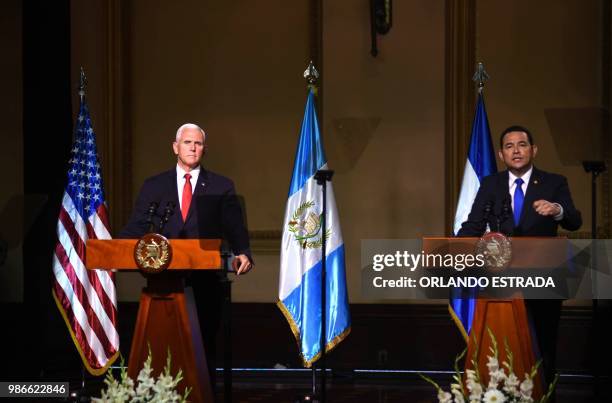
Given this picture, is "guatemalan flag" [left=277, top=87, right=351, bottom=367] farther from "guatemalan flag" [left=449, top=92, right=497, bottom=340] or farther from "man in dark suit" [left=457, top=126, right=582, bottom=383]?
"man in dark suit" [left=457, top=126, right=582, bottom=383]

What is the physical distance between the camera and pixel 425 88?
683cm

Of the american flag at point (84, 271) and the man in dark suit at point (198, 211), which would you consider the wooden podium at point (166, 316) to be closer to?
the man in dark suit at point (198, 211)

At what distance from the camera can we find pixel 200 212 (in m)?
4.68

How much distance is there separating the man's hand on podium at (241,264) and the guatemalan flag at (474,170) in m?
1.89

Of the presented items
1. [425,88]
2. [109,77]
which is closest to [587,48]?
[425,88]

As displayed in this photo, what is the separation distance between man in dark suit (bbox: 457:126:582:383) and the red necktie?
1463 mm

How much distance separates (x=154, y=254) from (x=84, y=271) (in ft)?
6.58

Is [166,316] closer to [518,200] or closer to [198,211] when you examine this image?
[198,211]

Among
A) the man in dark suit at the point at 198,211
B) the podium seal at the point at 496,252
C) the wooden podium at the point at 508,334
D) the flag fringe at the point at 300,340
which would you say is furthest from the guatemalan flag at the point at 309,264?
the podium seal at the point at 496,252

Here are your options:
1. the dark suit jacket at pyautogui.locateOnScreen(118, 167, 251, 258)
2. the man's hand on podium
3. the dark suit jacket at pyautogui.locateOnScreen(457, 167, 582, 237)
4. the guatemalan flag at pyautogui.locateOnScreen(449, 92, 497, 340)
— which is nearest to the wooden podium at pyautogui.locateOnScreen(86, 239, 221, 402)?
the man's hand on podium

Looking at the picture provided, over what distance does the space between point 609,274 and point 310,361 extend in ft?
7.90

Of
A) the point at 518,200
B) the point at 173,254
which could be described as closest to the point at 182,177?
the point at 173,254

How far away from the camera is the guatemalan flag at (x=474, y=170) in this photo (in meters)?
5.91

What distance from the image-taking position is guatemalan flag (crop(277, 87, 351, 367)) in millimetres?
5809
